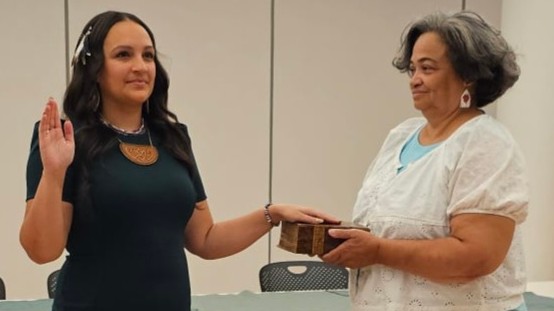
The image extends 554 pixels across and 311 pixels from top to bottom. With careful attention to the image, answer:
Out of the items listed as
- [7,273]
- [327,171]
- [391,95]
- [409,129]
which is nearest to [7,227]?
[7,273]

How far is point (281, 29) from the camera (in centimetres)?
393

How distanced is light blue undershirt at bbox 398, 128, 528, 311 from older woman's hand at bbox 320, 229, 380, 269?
0.67ft

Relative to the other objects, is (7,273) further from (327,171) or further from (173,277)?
(173,277)

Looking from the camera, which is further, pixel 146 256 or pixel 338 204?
pixel 338 204

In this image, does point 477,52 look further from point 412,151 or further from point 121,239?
point 121,239

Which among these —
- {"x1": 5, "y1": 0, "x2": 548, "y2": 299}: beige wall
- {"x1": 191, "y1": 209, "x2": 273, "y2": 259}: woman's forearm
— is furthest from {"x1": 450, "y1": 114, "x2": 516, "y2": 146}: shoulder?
{"x1": 5, "y1": 0, "x2": 548, "y2": 299}: beige wall

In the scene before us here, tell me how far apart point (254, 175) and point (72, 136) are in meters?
2.46

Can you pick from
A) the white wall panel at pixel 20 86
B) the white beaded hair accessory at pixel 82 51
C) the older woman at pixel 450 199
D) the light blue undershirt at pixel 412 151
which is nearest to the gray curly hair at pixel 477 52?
the older woman at pixel 450 199

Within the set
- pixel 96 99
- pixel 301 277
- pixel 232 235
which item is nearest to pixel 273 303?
pixel 301 277

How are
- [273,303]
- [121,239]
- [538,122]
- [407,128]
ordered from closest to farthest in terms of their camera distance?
[121,239]
[407,128]
[273,303]
[538,122]

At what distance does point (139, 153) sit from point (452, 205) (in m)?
0.75

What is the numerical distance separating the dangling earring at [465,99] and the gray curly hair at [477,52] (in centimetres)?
1

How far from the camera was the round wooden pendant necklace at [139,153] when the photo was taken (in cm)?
165

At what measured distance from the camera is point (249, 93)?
392 cm
